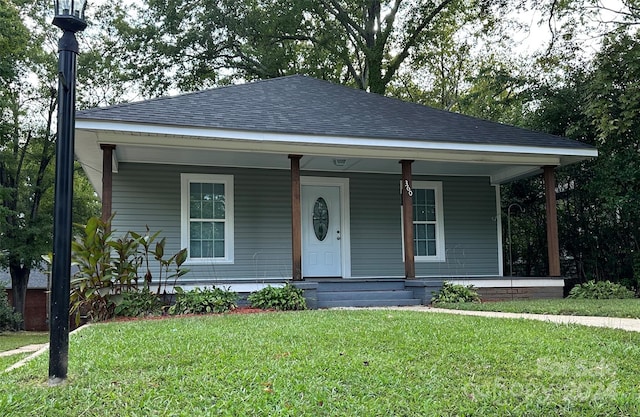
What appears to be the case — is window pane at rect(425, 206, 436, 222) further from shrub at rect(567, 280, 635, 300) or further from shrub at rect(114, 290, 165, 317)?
shrub at rect(114, 290, 165, 317)

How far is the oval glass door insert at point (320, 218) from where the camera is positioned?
1071 cm

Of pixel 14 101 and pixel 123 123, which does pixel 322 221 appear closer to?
pixel 123 123

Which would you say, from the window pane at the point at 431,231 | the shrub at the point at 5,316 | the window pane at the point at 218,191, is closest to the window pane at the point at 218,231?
the window pane at the point at 218,191

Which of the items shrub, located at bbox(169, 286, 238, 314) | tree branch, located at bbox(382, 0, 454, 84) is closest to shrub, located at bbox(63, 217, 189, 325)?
shrub, located at bbox(169, 286, 238, 314)

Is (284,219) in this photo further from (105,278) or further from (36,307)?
(36,307)

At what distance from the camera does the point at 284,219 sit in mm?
10602

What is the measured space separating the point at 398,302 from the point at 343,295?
0.91m

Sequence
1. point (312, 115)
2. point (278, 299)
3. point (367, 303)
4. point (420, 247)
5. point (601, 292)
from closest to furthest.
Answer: point (278, 299), point (367, 303), point (312, 115), point (601, 292), point (420, 247)

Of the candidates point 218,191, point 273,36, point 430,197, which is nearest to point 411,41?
point 273,36

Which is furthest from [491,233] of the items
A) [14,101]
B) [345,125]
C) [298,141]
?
[14,101]

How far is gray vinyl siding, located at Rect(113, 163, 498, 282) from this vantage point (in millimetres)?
9852

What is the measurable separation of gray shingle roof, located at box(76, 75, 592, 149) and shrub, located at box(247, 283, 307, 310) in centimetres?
248

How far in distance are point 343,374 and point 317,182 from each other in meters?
7.53

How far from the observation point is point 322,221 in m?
10.8
